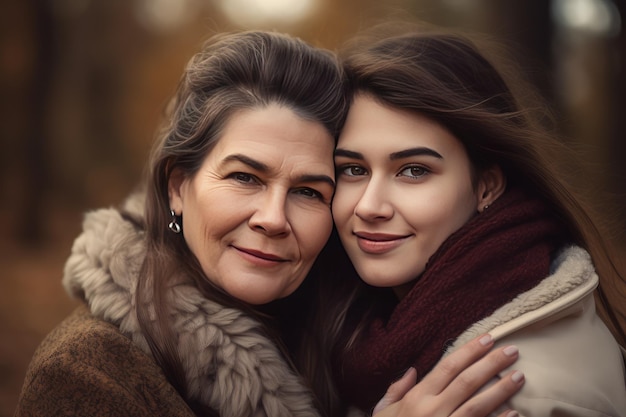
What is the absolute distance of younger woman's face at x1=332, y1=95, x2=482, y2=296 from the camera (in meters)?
2.33

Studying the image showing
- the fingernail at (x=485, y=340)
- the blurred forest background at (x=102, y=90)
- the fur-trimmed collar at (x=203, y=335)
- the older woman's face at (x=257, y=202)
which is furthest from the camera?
the blurred forest background at (x=102, y=90)

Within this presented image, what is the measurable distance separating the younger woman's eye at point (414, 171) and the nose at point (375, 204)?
0.33 feet

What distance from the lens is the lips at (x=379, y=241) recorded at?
236 centimetres

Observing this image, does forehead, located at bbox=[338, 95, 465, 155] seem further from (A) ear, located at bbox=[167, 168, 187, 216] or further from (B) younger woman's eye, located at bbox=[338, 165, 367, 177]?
(A) ear, located at bbox=[167, 168, 187, 216]

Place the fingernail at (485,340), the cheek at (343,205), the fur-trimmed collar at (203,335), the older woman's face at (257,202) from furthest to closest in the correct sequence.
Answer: the cheek at (343,205) < the older woman's face at (257,202) < the fur-trimmed collar at (203,335) < the fingernail at (485,340)

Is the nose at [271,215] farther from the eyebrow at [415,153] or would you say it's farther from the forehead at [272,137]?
the eyebrow at [415,153]

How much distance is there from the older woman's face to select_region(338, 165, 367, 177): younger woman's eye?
10 centimetres

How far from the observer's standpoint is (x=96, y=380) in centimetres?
198

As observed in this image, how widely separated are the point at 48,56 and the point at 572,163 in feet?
27.8

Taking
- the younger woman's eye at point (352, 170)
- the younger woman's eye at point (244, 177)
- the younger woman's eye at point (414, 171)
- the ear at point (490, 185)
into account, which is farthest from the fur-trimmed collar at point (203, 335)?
the ear at point (490, 185)

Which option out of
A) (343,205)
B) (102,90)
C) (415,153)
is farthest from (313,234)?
(102,90)

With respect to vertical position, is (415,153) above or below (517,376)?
above

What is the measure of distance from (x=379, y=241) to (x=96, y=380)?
3.73 feet

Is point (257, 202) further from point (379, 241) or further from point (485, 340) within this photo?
point (485, 340)
